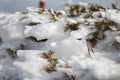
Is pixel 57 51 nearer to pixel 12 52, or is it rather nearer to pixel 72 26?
pixel 72 26

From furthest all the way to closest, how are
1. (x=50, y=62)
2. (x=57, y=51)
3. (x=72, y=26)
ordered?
(x=72, y=26)
(x=57, y=51)
(x=50, y=62)

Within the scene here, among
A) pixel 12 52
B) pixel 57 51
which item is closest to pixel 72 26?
pixel 57 51

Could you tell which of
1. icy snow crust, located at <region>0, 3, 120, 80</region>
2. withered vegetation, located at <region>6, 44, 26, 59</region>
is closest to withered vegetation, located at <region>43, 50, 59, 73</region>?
icy snow crust, located at <region>0, 3, 120, 80</region>

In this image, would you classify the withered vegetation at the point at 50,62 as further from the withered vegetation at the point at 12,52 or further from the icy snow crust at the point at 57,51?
the withered vegetation at the point at 12,52

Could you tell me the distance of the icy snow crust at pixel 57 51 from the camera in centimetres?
210

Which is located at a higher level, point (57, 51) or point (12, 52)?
point (57, 51)

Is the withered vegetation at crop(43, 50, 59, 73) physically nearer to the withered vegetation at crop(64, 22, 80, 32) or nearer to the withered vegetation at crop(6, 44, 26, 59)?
the withered vegetation at crop(64, 22, 80, 32)

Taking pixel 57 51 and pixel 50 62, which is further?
pixel 57 51

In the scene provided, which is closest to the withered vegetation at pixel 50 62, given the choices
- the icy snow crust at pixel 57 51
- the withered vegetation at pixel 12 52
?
the icy snow crust at pixel 57 51

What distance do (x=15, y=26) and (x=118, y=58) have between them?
6.11ft

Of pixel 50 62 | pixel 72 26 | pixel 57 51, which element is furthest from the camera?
pixel 72 26

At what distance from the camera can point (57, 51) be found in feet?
9.73

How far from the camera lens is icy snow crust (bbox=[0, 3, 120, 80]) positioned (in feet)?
6.90

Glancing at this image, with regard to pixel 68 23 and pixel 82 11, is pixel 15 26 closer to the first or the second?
pixel 68 23
